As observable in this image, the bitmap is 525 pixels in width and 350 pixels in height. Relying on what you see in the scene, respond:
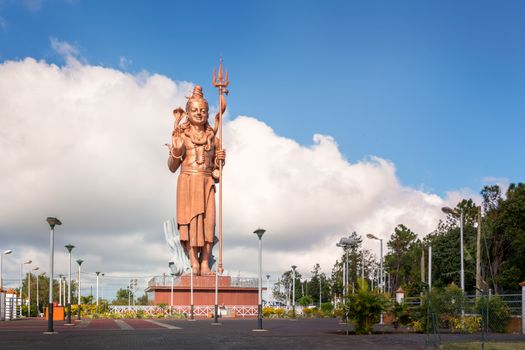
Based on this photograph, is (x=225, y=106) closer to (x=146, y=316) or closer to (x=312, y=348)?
(x=146, y=316)

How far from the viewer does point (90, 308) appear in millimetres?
56844

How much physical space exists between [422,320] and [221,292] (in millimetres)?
27996

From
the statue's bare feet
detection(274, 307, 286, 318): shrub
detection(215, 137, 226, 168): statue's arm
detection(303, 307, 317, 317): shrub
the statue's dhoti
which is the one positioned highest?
detection(215, 137, 226, 168): statue's arm

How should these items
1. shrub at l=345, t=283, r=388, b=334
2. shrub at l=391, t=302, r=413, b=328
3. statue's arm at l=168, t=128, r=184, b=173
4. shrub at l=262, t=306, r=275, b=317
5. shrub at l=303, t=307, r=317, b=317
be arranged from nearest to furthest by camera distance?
shrub at l=345, t=283, r=388, b=334, shrub at l=391, t=302, r=413, b=328, shrub at l=262, t=306, r=275, b=317, statue's arm at l=168, t=128, r=184, b=173, shrub at l=303, t=307, r=317, b=317

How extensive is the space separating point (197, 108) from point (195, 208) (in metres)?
7.86

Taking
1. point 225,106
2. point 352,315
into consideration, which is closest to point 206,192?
point 225,106

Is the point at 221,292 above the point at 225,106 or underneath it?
underneath

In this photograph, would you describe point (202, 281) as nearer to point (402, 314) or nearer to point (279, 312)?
point (279, 312)

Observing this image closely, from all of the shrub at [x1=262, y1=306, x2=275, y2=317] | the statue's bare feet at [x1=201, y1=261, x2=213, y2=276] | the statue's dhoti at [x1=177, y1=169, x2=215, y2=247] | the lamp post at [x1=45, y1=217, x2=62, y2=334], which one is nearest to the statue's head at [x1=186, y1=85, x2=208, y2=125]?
the statue's dhoti at [x1=177, y1=169, x2=215, y2=247]

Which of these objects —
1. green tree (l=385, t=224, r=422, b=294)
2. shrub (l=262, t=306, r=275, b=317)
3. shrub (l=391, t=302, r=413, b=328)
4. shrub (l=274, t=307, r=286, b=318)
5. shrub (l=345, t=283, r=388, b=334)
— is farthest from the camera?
green tree (l=385, t=224, r=422, b=294)

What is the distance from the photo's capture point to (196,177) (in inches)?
2138

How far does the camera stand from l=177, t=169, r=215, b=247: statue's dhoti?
5384 centimetres

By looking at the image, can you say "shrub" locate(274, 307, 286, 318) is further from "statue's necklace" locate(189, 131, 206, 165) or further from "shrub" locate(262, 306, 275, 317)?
"statue's necklace" locate(189, 131, 206, 165)

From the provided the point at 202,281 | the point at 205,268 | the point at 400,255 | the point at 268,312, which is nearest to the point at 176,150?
the point at 205,268
